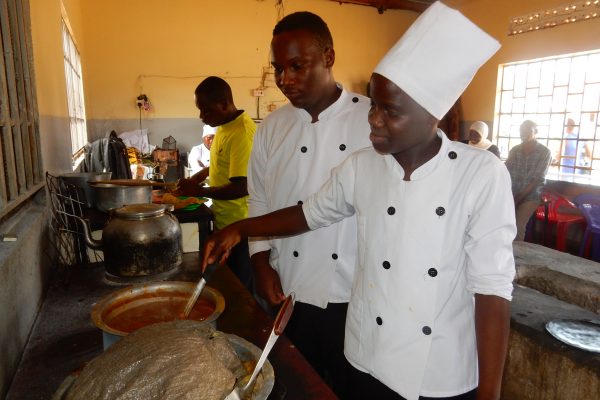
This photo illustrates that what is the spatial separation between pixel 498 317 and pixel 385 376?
0.35 metres

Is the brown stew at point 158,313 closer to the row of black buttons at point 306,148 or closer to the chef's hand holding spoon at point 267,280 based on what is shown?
the chef's hand holding spoon at point 267,280

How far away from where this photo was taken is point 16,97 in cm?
155

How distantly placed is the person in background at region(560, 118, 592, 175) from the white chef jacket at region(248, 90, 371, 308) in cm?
606

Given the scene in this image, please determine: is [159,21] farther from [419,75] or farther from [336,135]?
[419,75]

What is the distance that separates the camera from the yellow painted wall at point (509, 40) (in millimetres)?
6184

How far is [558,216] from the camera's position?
5.91 meters

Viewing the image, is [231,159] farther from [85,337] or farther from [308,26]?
[85,337]

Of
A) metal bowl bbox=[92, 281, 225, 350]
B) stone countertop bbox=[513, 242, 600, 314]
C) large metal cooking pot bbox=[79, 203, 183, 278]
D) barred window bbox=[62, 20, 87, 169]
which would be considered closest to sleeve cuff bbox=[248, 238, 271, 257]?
large metal cooking pot bbox=[79, 203, 183, 278]

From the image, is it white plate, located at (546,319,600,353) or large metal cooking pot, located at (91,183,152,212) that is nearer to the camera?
white plate, located at (546,319,600,353)

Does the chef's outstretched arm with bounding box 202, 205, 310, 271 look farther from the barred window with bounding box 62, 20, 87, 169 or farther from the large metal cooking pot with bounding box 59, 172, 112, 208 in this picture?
the barred window with bounding box 62, 20, 87, 169

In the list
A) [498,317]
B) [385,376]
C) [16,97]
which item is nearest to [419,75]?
[498,317]

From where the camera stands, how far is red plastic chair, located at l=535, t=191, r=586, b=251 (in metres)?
5.77

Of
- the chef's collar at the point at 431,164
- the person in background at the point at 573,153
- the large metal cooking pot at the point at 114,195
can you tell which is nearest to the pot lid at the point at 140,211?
the large metal cooking pot at the point at 114,195

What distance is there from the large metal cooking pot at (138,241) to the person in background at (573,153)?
21.9ft
